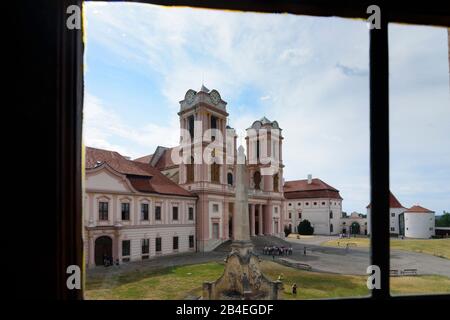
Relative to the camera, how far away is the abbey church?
1508 centimetres

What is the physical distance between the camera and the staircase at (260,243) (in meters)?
20.8

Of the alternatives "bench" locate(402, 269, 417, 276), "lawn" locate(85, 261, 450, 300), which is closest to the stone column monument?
"lawn" locate(85, 261, 450, 300)

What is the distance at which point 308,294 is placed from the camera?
9500 millimetres

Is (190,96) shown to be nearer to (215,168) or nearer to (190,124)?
(190,124)

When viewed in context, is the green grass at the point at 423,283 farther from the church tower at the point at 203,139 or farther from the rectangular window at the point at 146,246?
the church tower at the point at 203,139

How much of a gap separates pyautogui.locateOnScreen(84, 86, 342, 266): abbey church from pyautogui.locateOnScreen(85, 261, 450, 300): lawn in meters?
3.04

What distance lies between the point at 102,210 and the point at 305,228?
2528 cm

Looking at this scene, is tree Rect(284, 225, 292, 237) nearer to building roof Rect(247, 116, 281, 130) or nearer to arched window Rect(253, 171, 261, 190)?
arched window Rect(253, 171, 261, 190)

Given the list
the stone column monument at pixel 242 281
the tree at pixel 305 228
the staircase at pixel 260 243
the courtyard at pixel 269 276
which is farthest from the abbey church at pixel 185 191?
the stone column monument at pixel 242 281

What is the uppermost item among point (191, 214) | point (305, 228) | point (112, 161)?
point (112, 161)

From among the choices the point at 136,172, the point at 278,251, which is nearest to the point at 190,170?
the point at 136,172

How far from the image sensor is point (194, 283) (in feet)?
36.6

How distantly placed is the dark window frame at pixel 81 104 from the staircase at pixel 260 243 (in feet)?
66.1

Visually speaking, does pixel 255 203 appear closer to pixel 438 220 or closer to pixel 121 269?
pixel 121 269
